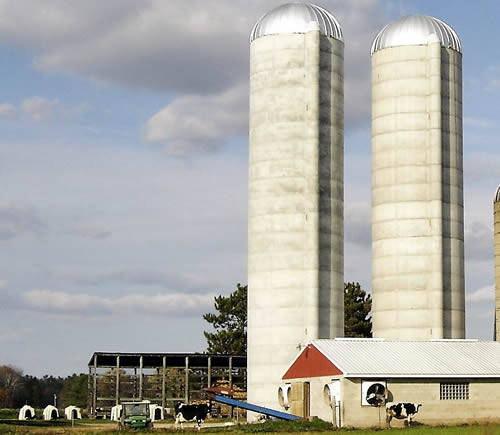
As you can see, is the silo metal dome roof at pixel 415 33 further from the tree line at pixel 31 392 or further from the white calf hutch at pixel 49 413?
the tree line at pixel 31 392

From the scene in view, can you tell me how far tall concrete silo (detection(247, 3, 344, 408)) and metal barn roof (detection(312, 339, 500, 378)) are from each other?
10.3m

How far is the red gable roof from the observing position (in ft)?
173

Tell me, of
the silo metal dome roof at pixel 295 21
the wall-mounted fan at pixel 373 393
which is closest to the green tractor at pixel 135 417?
the wall-mounted fan at pixel 373 393

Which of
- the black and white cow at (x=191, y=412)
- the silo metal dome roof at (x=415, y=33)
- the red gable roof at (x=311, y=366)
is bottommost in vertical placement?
the black and white cow at (x=191, y=412)

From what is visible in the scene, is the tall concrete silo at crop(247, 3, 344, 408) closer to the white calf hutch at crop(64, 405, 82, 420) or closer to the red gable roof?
the red gable roof

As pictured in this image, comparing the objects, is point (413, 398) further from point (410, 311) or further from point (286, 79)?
point (286, 79)

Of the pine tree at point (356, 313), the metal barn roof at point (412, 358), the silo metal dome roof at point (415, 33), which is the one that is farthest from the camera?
the pine tree at point (356, 313)

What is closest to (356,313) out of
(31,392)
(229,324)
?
(229,324)

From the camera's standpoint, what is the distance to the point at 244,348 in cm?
10244

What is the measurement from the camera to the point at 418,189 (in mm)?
69125

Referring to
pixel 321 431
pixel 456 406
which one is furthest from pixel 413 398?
pixel 321 431

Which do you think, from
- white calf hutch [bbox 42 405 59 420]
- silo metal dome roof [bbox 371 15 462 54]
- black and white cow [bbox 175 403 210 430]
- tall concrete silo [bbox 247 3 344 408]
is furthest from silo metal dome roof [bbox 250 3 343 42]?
white calf hutch [bbox 42 405 59 420]

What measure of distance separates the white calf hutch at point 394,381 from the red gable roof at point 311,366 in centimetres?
5

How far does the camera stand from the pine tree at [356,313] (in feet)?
315
